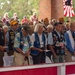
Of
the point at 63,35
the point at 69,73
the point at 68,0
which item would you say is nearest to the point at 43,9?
the point at 68,0

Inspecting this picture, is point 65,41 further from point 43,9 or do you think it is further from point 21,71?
point 43,9

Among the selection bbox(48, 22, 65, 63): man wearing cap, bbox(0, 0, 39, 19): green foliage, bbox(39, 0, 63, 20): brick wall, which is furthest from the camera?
bbox(0, 0, 39, 19): green foliage

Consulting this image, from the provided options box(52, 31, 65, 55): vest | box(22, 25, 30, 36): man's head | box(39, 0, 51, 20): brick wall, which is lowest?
box(52, 31, 65, 55): vest

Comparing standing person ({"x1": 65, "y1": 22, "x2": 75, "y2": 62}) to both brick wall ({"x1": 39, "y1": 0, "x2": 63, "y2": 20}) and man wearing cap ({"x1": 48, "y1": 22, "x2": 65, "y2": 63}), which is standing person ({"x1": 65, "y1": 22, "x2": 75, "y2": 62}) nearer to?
man wearing cap ({"x1": 48, "y1": 22, "x2": 65, "y2": 63})

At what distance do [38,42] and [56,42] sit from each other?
63 centimetres

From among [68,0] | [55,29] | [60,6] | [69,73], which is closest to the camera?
[69,73]

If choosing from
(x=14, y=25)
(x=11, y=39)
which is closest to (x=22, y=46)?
(x=11, y=39)

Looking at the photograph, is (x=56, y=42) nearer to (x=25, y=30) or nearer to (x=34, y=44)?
(x=34, y=44)

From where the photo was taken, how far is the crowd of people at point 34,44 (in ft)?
22.9

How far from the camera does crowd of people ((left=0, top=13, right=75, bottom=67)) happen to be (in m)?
6.99

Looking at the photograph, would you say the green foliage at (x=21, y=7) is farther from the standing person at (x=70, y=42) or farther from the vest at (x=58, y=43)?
the vest at (x=58, y=43)

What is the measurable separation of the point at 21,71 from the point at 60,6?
14822 millimetres

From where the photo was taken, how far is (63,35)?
8.02 meters

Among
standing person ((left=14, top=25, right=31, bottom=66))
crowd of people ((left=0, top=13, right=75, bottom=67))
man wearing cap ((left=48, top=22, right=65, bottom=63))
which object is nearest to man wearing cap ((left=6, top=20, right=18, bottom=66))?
crowd of people ((left=0, top=13, right=75, bottom=67))
